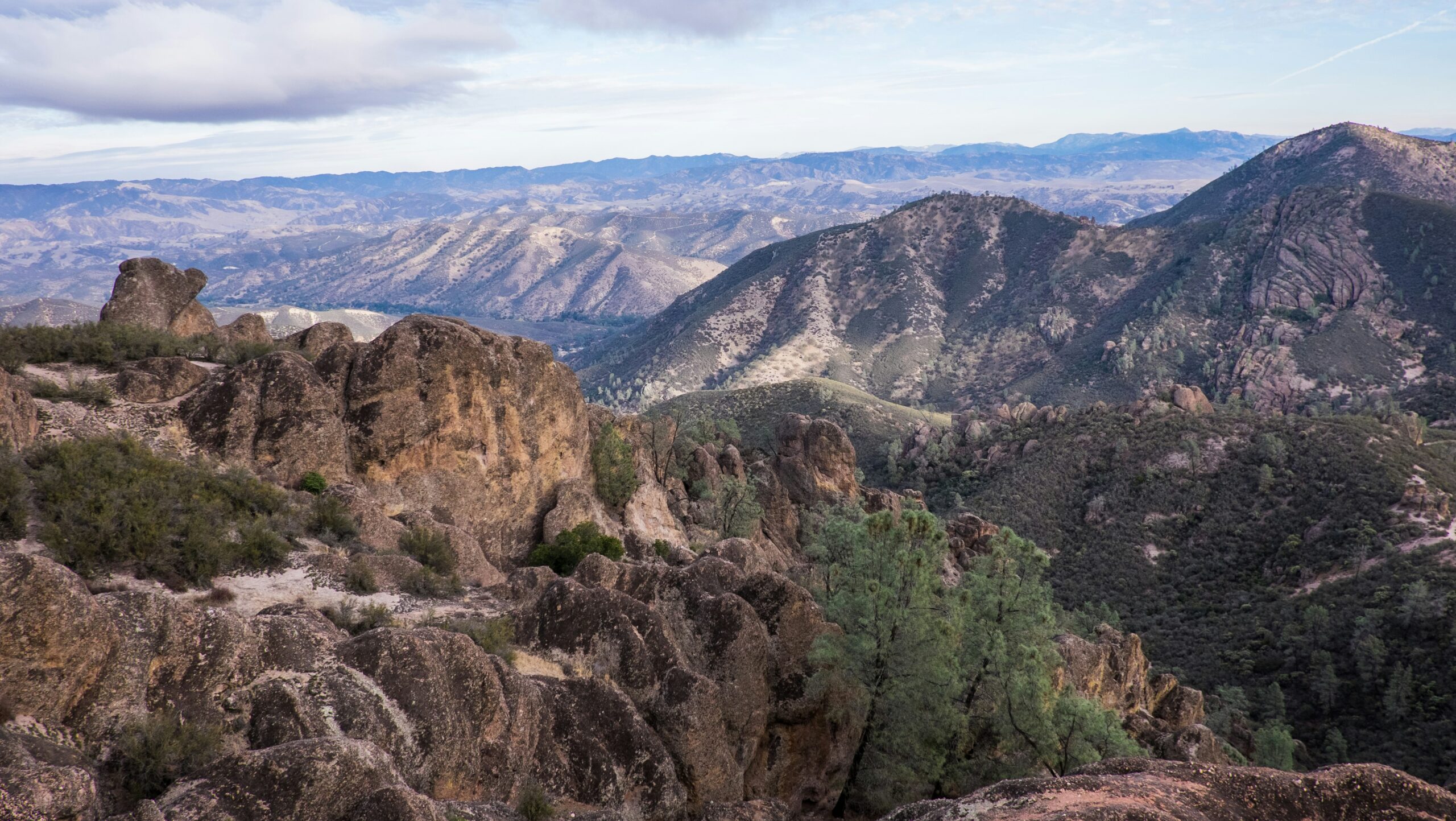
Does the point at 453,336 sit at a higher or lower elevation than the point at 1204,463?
higher

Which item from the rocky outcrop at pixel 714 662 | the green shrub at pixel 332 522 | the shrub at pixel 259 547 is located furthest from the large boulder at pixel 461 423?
the rocky outcrop at pixel 714 662

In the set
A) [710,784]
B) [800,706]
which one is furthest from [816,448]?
[710,784]

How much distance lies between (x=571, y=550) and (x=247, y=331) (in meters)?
26.6

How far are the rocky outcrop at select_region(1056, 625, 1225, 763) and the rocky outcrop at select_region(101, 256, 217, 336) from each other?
156 ft

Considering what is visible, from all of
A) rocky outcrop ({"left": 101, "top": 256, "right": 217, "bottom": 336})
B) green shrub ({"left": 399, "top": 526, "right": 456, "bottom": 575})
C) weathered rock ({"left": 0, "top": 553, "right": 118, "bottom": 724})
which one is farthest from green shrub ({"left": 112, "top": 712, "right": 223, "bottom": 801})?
rocky outcrop ({"left": 101, "top": 256, "right": 217, "bottom": 336})

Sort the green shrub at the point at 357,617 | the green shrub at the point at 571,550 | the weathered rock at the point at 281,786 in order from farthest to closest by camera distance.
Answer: the green shrub at the point at 571,550 → the green shrub at the point at 357,617 → the weathered rock at the point at 281,786

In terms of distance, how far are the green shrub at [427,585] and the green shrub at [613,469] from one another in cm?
2068

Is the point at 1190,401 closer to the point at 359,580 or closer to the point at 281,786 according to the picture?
the point at 359,580

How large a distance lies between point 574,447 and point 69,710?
3225 cm

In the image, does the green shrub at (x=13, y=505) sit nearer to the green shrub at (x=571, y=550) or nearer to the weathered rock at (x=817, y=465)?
the green shrub at (x=571, y=550)

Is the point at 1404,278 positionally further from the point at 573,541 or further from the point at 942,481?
the point at 573,541

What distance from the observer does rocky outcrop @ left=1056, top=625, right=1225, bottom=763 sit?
3531cm

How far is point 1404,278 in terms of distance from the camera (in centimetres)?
17312

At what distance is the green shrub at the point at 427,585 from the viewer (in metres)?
25.8
